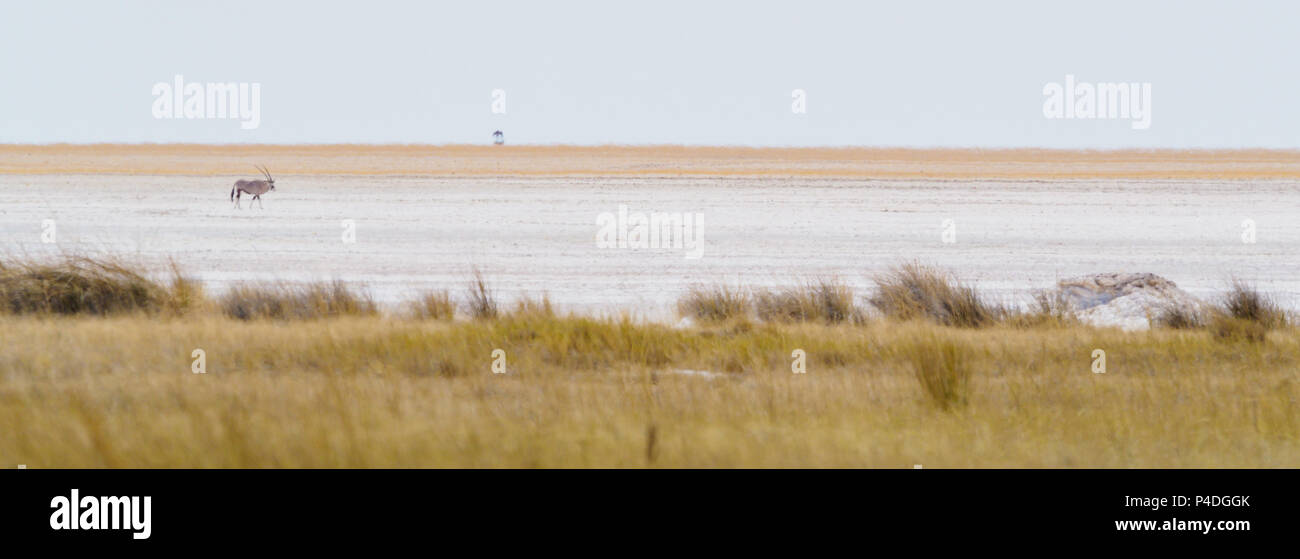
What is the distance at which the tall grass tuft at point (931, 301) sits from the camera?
13.1m

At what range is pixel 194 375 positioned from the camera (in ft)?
28.0

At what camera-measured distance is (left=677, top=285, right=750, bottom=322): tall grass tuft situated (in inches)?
514

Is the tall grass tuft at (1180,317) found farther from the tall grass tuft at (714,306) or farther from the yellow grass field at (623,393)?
the tall grass tuft at (714,306)

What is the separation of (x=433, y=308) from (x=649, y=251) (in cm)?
812

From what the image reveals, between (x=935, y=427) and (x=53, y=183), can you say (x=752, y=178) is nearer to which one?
(x=53, y=183)

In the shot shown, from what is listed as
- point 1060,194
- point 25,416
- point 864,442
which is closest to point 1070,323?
point 864,442

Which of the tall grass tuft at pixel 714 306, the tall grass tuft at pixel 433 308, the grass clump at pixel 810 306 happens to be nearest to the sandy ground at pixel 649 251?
the tall grass tuft at pixel 714 306

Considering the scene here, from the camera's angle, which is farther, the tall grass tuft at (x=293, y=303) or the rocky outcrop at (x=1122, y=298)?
the rocky outcrop at (x=1122, y=298)

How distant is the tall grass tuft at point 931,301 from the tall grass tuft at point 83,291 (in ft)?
24.0

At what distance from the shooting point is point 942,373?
26.7ft

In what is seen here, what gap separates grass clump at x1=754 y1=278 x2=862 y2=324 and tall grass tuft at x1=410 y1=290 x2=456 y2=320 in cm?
326

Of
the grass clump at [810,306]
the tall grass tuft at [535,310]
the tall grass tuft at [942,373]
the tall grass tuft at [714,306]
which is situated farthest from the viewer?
the grass clump at [810,306]

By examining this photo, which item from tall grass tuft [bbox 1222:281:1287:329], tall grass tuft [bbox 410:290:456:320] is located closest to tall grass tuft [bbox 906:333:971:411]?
tall grass tuft [bbox 1222:281:1287:329]
